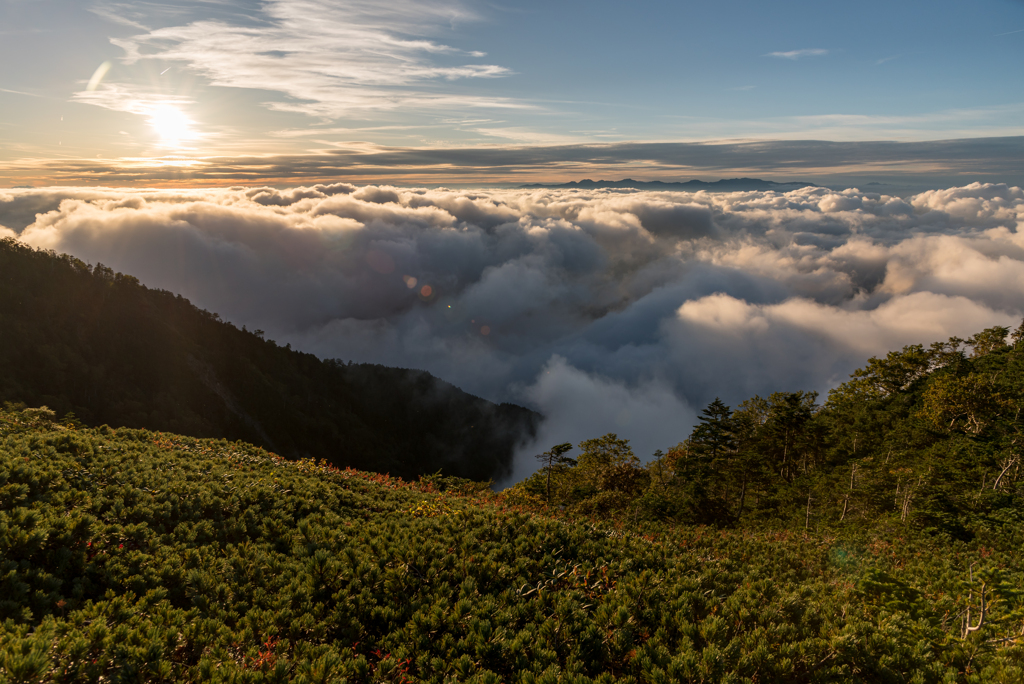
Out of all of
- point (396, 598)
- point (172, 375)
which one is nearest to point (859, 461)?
point (396, 598)

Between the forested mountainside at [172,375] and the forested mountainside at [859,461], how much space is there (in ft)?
196

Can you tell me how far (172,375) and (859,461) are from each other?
11308cm

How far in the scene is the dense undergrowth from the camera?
312 inches

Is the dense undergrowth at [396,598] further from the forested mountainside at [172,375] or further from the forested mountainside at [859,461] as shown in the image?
the forested mountainside at [172,375]

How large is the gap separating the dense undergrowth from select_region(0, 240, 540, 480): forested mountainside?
242ft

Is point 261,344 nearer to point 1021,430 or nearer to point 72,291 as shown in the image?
point 72,291

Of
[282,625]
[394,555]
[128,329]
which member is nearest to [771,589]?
[394,555]

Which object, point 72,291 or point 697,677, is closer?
point 697,677

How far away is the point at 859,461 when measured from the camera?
120ft

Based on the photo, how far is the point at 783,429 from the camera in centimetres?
5081

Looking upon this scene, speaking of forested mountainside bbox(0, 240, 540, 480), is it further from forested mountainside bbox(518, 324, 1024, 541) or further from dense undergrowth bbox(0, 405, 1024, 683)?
dense undergrowth bbox(0, 405, 1024, 683)

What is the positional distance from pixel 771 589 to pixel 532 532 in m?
6.17

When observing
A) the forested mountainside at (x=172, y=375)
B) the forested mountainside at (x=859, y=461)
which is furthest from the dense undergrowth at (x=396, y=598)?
the forested mountainside at (x=172, y=375)

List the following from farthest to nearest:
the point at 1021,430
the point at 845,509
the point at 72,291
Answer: the point at 72,291 → the point at 845,509 → the point at 1021,430
